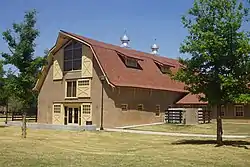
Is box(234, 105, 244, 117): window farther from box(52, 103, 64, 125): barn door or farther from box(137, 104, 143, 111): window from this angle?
box(52, 103, 64, 125): barn door

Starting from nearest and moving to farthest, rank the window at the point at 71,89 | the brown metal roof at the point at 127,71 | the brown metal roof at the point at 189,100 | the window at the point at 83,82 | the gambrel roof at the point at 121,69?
the gambrel roof at the point at 121,69 < the brown metal roof at the point at 127,71 < the window at the point at 83,82 < the window at the point at 71,89 < the brown metal roof at the point at 189,100

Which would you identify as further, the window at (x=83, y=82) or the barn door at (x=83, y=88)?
the window at (x=83, y=82)

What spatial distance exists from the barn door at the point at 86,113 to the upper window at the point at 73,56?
3993 mm

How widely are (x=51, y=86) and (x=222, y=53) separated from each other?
82.6 ft

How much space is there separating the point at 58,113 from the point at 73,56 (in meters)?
6.15

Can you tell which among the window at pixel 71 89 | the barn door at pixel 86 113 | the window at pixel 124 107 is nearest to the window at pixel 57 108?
the window at pixel 71 89

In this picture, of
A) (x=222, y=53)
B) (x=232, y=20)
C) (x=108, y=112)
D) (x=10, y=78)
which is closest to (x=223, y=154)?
(x=222, y=53)

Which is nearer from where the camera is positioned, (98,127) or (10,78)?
(10,78)

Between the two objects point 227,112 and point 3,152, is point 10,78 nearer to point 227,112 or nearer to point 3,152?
point 3,152

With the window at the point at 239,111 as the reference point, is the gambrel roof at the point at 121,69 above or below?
above

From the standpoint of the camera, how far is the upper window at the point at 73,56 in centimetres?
3775

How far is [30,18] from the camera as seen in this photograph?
22.7 meters

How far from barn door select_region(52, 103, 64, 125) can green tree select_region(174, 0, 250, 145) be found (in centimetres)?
2118

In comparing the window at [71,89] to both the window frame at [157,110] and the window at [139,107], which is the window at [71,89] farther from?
the window frame at [157,110]
